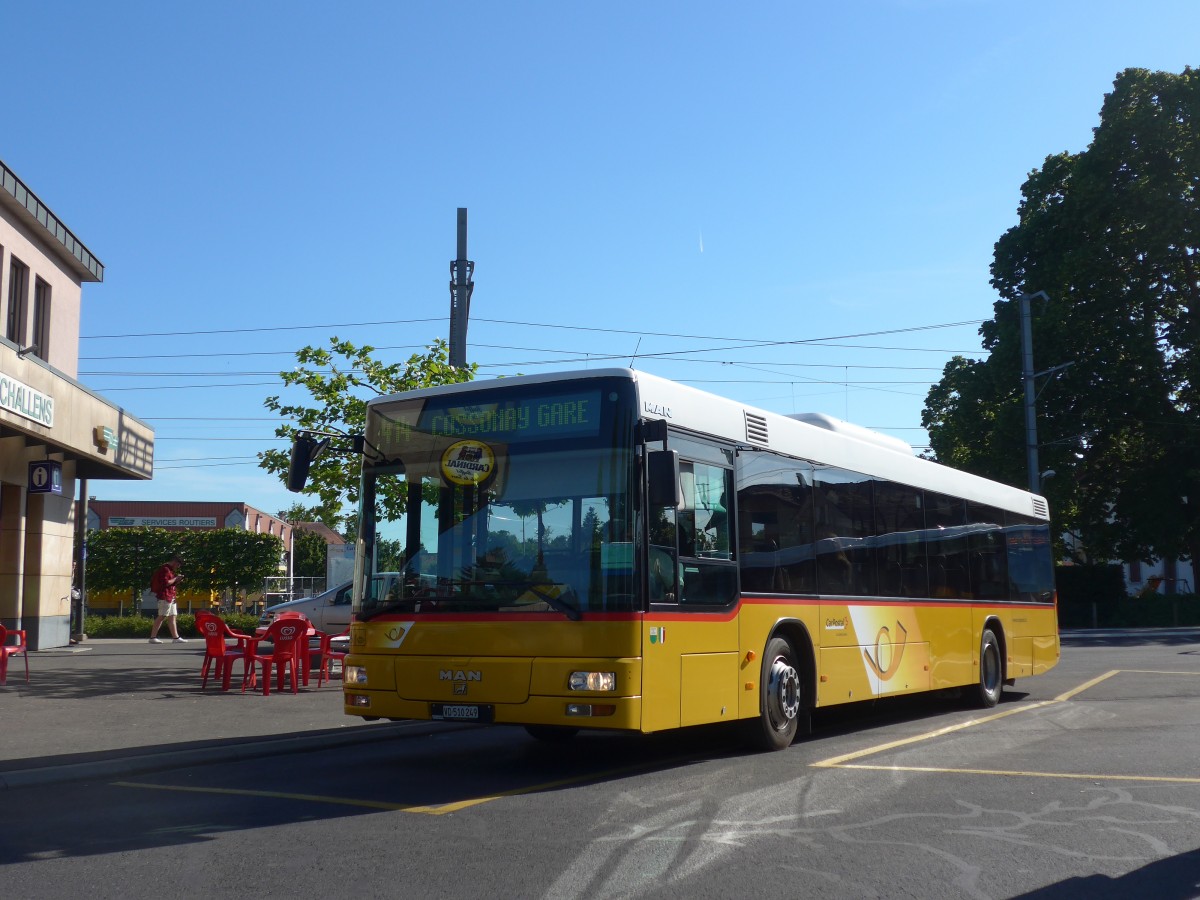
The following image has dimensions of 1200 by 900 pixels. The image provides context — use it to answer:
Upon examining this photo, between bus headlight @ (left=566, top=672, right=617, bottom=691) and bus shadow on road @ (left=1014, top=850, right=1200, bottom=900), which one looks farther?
bus headlight @ (left=566, top=672, right=617, bottom=691)

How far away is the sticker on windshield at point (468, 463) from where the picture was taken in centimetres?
929

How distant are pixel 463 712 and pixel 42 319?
21009mm

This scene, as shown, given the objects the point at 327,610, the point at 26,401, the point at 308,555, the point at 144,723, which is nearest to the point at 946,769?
Result: the point at 144,723

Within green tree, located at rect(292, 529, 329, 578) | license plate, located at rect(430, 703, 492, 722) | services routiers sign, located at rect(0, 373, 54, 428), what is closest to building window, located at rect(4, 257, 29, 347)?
services routiers sign, located at rect(0, 373, 54, 428)

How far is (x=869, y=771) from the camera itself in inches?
365

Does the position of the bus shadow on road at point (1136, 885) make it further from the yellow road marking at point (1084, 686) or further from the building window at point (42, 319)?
the building window at point (42, 319)

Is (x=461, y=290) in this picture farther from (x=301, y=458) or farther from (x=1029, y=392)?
(x=1029, y=392)

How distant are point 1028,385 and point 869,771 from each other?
105 feet

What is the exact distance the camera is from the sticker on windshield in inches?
366

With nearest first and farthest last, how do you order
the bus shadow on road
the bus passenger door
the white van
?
1. the bus shadow on road
2. the bus passenger door
3. the white van

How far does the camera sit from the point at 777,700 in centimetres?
1047

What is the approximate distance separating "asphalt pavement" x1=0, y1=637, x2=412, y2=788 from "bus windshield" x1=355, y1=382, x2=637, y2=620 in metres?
2.15

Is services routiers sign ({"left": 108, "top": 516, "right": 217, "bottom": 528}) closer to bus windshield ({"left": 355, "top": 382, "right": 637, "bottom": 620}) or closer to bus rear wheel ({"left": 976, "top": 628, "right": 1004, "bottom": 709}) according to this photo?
bus rear wheel ({"left": 976, "top": 628, "right": 1004, "bottom": 709})

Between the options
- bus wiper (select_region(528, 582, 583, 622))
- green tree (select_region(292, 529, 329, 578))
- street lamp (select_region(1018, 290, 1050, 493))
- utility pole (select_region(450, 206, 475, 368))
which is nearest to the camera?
bus wiper (select_region(528, 582, 583, 622))
